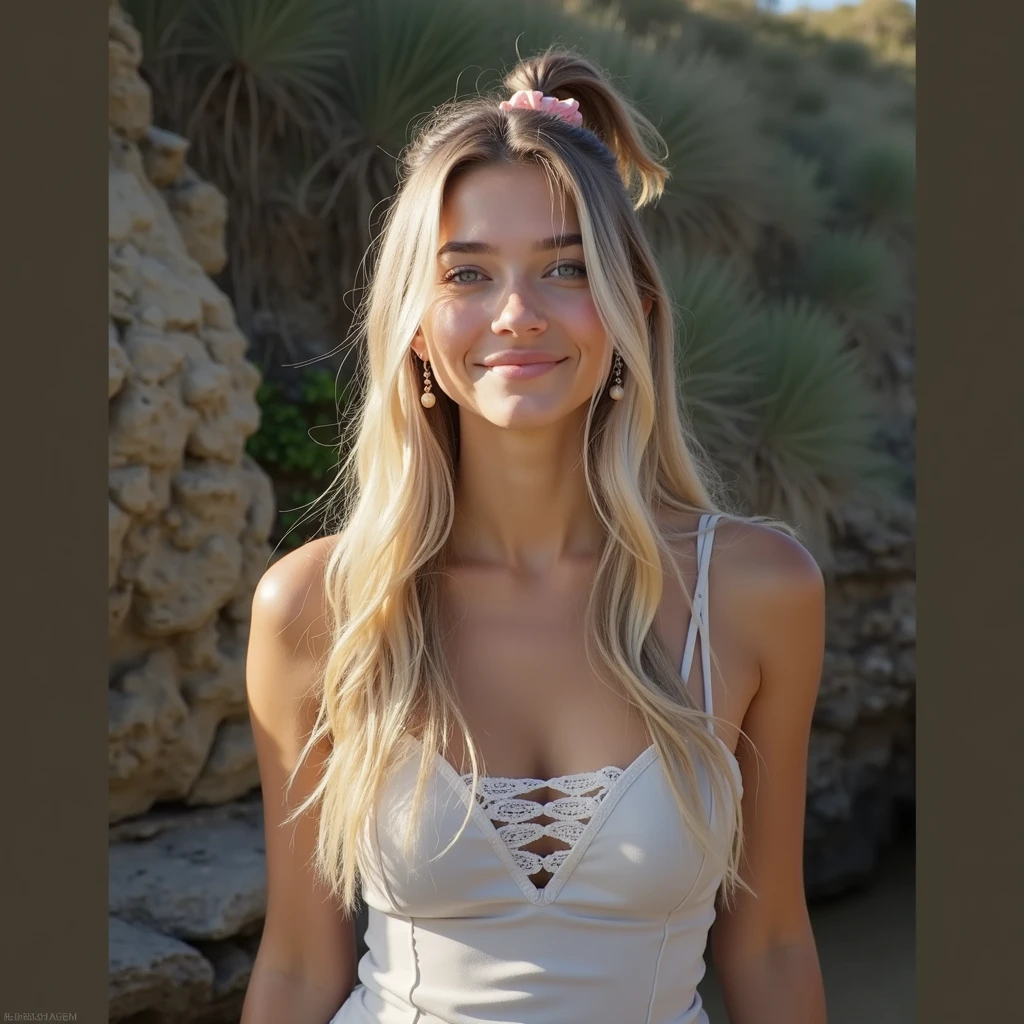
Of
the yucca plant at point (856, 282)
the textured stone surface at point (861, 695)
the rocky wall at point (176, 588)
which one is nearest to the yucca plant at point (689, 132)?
the yucca plant at point (856, 282)

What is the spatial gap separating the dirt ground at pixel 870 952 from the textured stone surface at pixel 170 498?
2.66 metres

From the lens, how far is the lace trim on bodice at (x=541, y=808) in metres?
1.98

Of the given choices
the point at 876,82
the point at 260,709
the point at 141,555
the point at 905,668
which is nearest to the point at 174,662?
the point at 141,555

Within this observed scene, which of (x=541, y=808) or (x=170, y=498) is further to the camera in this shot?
(x=170, y=498)

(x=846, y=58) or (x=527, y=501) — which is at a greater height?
(x=846, y=58)

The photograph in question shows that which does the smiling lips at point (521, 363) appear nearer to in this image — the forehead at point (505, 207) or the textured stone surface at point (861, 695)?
the forehead at point (505, 207)

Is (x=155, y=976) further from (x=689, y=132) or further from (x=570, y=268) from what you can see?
(x=689, y=132)

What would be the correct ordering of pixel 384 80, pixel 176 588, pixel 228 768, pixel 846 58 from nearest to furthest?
pixel 176 588 < pixel 228 768 < pixel 384 80 < pixel 846 58

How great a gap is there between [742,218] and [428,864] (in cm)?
521

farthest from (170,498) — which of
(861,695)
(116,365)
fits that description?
(861,695)

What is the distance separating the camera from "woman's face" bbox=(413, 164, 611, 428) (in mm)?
2061

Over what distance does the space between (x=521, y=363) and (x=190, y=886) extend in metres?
2.58

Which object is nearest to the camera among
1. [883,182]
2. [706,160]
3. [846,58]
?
[706,160]

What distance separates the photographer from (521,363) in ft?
6.74
